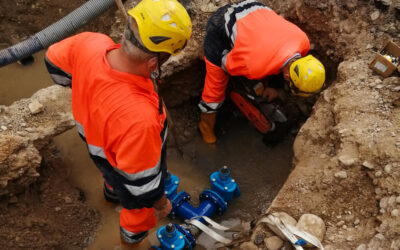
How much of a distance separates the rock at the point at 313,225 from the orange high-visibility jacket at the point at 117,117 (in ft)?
2.96

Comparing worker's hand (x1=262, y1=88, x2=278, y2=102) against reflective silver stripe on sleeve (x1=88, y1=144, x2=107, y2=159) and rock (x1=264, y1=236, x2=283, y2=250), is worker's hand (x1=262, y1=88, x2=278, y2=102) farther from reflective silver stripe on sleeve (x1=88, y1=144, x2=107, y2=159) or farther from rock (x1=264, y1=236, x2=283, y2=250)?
reflective silver stripe on sleeve (x1=88, y1=144, x2=107, y2=159)

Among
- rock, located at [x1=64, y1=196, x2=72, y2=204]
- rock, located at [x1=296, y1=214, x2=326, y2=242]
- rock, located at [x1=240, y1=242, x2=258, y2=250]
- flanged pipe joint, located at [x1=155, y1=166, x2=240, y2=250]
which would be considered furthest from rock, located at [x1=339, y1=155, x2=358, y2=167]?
rock, located at [x1=64, y1=196, x2=72, y2=204]

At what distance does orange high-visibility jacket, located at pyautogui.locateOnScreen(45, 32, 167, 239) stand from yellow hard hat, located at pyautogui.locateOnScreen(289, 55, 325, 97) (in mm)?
1137

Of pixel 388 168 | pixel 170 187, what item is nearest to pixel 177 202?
pixel 170 187

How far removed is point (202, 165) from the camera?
12.5 feet

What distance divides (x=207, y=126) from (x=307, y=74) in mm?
1473

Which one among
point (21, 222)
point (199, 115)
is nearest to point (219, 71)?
point (199, 115)

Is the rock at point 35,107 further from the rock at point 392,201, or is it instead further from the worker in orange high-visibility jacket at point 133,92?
the rock at point 392,201

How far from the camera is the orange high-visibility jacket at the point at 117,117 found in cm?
171

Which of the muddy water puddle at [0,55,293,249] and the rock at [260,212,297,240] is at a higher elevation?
the rock at [260,212,297,240]

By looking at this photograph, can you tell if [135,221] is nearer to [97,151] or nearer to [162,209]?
[162,209]

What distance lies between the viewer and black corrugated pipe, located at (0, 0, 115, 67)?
3.42m

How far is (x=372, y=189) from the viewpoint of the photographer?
2.12 meters

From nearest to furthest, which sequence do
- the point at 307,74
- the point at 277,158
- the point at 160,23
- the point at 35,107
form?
1. the point at 160,23
2. the point at 307,74
3. the point at 35,107
4. the point at 277,158
